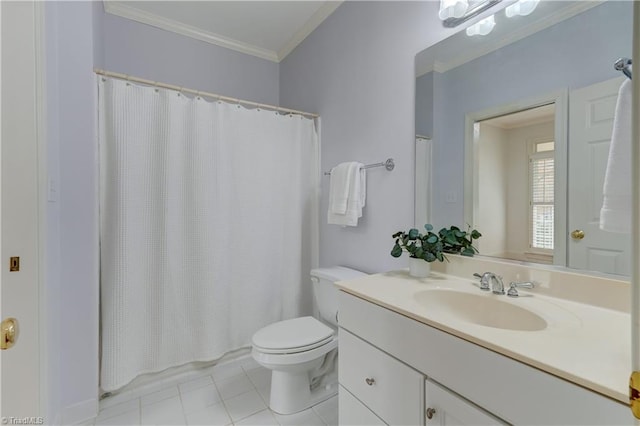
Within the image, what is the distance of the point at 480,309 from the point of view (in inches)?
41.7

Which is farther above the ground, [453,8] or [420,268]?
[453,8]

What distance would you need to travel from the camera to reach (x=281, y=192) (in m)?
2.17

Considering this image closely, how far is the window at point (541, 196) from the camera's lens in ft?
3.40

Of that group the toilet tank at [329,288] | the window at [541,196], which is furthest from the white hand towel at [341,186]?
the window at [541,196]

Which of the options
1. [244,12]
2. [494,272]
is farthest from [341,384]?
[244,12]

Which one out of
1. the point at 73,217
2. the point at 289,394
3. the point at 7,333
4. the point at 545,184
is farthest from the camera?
the point at 289,394

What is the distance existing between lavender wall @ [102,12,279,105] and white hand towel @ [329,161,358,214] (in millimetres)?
1402

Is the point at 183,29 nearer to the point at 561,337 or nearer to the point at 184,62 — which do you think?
the point at 184,62

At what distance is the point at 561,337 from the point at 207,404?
5.70ft

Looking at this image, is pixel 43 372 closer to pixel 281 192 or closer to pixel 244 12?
pixel 281 192

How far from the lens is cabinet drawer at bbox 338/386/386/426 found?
3.44 ft

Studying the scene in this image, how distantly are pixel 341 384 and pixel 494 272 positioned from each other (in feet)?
2.61

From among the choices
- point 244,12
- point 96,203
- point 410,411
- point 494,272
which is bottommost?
point 410,411

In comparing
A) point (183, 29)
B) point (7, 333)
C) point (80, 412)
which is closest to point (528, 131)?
point (7, 333)
